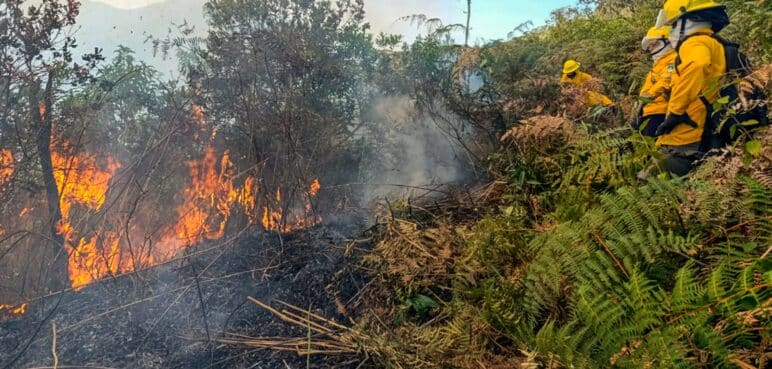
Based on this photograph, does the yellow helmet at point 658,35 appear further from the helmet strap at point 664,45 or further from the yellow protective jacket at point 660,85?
the yellow protective jacket at point 660,85

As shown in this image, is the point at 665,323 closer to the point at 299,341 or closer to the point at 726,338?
the point at 726,338

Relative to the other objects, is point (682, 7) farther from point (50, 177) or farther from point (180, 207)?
point (50, 177)

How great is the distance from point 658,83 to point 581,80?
137cm

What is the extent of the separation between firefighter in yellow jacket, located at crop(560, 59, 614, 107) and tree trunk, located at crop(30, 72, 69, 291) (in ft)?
19.3

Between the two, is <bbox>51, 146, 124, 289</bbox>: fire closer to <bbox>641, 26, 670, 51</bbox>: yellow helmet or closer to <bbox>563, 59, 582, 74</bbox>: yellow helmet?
<bbox>563, 59, 582, 74</bbox>: yellow helmet

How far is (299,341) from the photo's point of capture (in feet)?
10.8

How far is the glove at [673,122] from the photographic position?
3300 millimetres

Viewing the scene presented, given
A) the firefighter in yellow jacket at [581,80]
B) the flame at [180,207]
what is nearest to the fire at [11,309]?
the flame at [180,207]

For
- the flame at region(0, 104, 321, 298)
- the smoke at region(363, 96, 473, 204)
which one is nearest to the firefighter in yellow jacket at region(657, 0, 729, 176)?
the smoke at region(363, 96, 473, 204)

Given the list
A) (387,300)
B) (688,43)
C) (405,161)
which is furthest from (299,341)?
(405,161)

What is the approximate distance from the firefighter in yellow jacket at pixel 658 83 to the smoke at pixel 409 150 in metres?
2.51

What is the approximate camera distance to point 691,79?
3.25 m

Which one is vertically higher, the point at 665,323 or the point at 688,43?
the point at 688,43

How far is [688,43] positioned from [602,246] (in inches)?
81.5
